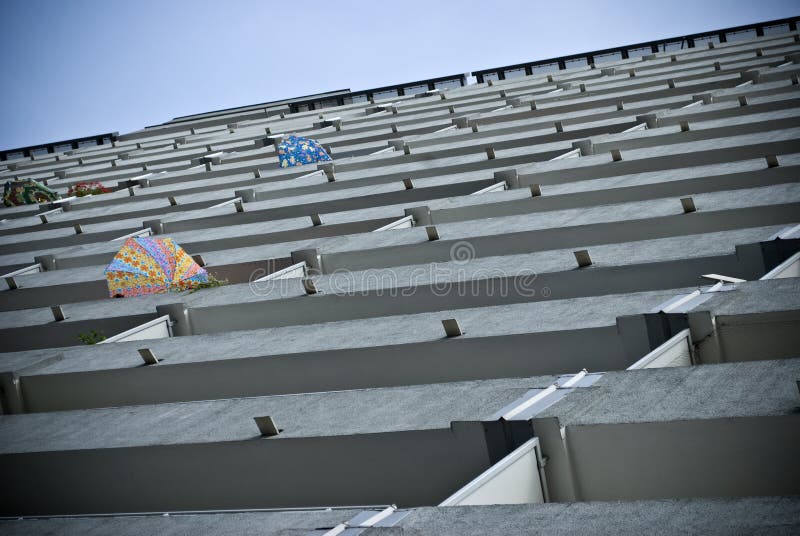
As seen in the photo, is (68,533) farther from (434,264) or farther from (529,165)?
(529,165)

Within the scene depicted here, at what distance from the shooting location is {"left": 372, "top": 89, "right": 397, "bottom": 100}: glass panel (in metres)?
67.6

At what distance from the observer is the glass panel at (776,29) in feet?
195

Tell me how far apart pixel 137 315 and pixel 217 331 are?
72.7 inches

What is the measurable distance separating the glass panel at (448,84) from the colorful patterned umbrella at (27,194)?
29.3m

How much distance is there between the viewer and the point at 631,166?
27.5 metres

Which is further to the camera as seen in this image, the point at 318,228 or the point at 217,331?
the point at 318,228

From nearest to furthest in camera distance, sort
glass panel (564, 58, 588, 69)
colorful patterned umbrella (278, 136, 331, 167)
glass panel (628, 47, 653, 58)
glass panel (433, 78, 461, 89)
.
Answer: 1. colorful patterned umbrella (278, 136, 331, 167)
2. glass panel (628, 47, 653, 58)
3. glass panel (564, 58, 588, 69)
4. glass panel (433, 78, 461, 89)

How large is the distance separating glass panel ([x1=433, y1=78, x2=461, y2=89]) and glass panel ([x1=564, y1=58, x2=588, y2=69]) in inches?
277

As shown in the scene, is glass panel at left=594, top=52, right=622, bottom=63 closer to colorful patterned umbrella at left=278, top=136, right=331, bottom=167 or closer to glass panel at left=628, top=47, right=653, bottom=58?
glass panel at left=628, top=47, right=653, bottom=58

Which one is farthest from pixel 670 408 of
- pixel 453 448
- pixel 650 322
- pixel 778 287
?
pixel 778 287

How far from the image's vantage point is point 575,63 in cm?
6469

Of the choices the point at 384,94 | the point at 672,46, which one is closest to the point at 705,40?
→ the point at 672,46

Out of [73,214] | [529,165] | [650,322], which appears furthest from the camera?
[73,214]

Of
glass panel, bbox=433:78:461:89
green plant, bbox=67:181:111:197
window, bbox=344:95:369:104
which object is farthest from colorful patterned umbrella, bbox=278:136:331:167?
window, bbox=344:95:369:104
